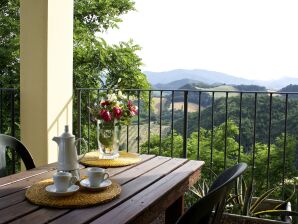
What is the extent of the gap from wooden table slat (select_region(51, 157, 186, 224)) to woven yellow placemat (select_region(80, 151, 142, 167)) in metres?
0.18

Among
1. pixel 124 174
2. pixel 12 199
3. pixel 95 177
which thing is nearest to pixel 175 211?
pixel 124 174

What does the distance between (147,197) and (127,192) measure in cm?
10

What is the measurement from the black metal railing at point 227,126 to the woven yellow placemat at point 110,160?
547mm

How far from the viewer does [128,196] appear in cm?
142

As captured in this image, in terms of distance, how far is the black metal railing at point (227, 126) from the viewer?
3.24m

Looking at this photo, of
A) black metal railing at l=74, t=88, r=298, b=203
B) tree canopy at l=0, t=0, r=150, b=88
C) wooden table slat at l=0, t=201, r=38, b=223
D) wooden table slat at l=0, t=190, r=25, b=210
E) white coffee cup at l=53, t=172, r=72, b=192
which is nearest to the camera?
wooden table slat at l=0, t=201, r=38, b=223

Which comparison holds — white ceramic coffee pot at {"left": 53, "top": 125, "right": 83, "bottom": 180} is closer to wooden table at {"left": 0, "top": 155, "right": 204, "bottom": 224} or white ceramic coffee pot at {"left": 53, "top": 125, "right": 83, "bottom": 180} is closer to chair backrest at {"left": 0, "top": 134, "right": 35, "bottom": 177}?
wooden table at {"left": 0, "top": 155, "right": 204, "bottom": 224}

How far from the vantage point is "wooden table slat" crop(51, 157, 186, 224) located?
1174 mm

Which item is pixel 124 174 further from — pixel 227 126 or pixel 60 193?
pixel 227 126

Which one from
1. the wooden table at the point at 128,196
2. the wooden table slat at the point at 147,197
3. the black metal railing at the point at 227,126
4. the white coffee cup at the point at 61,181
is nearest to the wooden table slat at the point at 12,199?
the wooden table at the point at 128,196

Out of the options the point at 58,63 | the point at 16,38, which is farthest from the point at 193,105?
the point at 16,38

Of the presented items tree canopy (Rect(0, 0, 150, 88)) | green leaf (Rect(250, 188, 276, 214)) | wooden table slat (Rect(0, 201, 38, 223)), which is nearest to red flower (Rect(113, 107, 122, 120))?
wooden table slat (Rect(0, 201, 38, 223))

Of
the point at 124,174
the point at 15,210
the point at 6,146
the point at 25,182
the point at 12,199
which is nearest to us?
the point at 15,210

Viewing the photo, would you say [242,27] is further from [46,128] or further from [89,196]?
[89,196]
